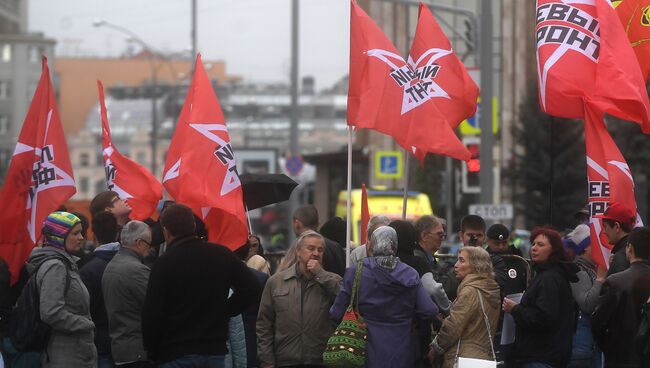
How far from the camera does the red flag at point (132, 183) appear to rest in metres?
13.3

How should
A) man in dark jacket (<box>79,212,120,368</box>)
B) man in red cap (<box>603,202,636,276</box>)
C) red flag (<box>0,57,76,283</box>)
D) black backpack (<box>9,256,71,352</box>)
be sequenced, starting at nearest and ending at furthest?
black backpack (<box>9,256,71,352</box>) → man in dark jacket (<box>79,212,120,368</box>) → man in red cap (<box>603,202,636,276</box>) → red flag (<box>0,57,76,283</box>)

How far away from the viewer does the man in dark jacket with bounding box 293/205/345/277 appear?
36.7 feet

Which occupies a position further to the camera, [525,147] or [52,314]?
[525,147]

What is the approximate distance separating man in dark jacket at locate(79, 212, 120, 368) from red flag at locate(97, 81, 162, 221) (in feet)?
8.96

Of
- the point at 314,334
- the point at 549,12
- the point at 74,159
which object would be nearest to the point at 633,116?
the point at 549,12

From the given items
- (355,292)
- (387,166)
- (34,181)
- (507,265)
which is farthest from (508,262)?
(387,166)

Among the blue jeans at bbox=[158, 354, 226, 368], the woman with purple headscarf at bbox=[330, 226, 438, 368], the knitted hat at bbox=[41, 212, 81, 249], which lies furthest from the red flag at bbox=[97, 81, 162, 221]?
the blue jeans at bbox=[158, 354, 226, 368]

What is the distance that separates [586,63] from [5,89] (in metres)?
130

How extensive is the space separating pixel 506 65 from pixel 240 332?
A: 165 ft

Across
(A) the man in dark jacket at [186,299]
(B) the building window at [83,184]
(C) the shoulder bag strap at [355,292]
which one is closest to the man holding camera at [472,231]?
(C) the shoulder bag strap at [355,292]

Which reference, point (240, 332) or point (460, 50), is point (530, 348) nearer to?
point (240, 332)

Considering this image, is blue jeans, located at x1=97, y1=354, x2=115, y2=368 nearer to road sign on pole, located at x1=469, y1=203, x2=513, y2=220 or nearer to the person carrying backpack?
the person carrying backpack

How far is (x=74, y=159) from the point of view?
5384 inches

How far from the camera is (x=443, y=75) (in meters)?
12.7
